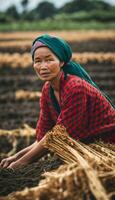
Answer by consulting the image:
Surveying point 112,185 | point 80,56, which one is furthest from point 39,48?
point 80,56

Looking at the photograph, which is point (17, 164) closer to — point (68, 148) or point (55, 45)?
point (68, 148)

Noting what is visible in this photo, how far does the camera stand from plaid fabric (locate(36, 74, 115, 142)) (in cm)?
338

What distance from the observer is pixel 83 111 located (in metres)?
3.40

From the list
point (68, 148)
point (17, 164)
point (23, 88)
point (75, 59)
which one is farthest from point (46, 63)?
point (75, 59)

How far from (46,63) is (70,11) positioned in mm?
68563

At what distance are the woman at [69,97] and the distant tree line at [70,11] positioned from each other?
45.1 meters

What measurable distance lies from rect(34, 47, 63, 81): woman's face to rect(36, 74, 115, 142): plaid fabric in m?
0.12

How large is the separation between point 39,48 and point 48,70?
6.1 inches

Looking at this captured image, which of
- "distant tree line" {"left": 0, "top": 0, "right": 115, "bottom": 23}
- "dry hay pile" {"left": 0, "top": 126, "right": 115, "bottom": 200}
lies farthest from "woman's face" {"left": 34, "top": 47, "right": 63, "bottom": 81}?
"distant tree line" {"left": 0, "top": 0, "right": 115, "bottom": 23}

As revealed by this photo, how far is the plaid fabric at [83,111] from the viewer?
338 cm

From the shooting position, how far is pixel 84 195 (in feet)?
8.83

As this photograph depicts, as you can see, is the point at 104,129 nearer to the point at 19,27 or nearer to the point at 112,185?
the point at 112,185

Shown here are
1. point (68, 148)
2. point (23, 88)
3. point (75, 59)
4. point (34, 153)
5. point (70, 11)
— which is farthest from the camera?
point (70, 11)

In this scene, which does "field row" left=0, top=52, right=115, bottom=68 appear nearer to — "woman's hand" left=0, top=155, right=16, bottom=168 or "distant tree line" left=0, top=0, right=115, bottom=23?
"woman's hand" left=0, top=155, right=16, bottom=168
